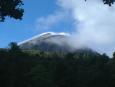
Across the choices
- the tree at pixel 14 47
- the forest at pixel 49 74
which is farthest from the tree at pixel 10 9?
the tree at pixel 14 47

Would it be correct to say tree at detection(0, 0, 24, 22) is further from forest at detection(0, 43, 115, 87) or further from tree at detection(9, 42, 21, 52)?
tree at detection(9, 42, 21, 52)

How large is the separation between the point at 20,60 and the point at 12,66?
2515mm

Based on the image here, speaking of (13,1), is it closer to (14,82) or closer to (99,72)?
(14,82)

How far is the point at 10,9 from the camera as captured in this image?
23875 millimetres

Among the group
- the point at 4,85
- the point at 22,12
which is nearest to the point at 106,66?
the point at 22,12

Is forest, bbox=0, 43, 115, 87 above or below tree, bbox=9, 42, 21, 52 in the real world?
below

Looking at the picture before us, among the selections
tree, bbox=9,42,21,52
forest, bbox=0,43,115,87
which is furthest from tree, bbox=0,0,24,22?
tree, bbox=9,42,21,52

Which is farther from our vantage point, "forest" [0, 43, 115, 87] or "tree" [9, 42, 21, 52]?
"tree" [9, 42, 21, 52]

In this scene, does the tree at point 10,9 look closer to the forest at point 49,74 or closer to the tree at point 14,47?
the forest at point 49,74

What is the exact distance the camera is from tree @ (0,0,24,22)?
2356 centimetres

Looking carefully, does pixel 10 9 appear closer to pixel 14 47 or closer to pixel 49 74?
pixel 49 74

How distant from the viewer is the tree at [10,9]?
77.3 feet

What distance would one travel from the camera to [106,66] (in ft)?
101

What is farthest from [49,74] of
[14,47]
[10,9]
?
[14,47]
